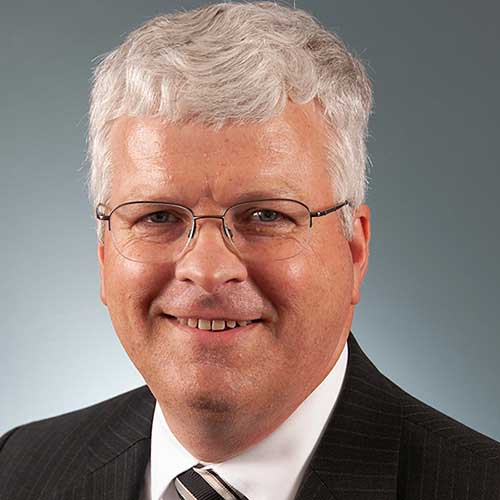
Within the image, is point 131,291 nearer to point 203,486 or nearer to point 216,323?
point 216,323

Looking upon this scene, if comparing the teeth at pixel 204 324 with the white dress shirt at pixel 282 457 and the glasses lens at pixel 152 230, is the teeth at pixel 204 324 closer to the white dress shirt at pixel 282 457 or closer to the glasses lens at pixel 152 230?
the glasses lens at pixel 152 230

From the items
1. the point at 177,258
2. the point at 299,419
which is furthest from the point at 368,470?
the point at 177,258

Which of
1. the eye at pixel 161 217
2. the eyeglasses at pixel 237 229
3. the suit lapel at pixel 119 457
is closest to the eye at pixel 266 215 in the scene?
the eyeglasses at pixel 237 229

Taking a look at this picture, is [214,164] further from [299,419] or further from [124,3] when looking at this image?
[124,3]

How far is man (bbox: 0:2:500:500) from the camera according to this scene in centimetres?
174

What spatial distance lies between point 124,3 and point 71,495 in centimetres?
220

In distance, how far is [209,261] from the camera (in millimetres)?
1722

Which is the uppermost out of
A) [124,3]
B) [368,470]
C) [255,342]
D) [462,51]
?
[124,3]

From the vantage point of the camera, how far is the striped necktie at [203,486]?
1876 millimetres

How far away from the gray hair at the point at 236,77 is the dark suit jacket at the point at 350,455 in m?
0.30

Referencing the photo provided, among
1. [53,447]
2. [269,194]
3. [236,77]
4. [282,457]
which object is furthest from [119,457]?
[236,77]

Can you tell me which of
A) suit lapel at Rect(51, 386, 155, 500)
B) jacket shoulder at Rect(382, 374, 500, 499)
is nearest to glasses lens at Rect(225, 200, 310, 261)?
jacket shoulder at Rect(382, 374, 500, 499)

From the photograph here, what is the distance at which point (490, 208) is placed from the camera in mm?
3584

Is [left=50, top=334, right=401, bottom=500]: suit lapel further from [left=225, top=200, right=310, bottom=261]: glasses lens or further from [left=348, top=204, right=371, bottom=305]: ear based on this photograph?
[left=225, top=200, right=310, bottom=261]: glasses lens
